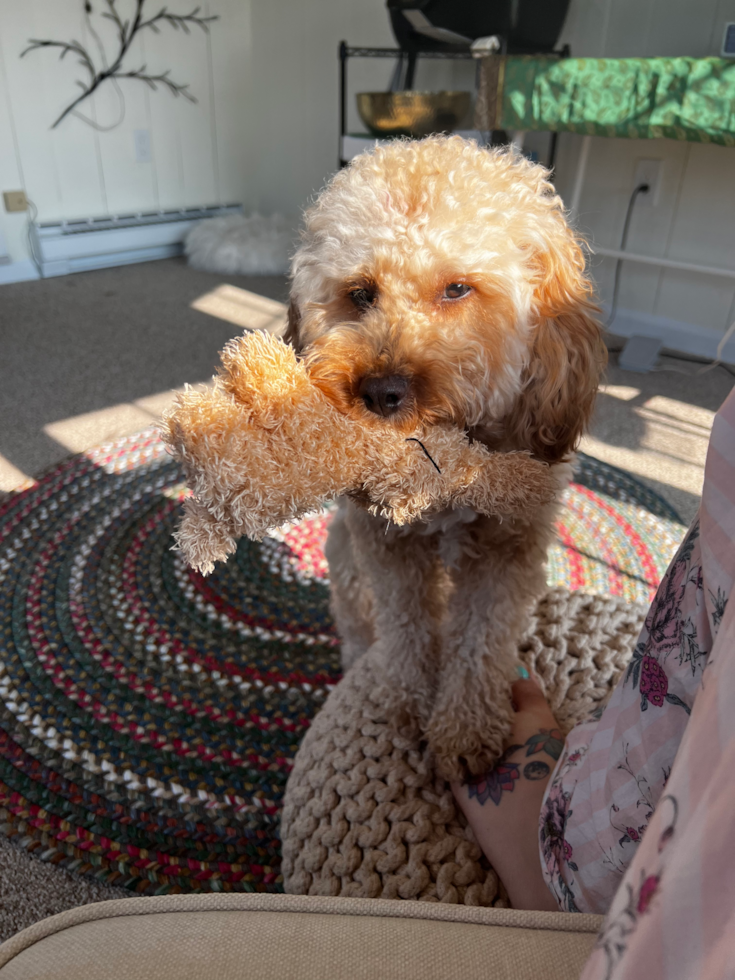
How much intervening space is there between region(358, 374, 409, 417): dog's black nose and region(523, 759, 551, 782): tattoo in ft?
1.47

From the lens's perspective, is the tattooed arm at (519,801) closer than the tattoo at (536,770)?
Yes

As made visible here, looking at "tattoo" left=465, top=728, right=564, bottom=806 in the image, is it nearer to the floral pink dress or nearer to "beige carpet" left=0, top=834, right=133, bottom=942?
the floral pink dress

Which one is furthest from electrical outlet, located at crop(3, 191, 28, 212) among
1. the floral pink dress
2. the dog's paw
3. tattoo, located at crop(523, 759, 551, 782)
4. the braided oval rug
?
the floral pink dress

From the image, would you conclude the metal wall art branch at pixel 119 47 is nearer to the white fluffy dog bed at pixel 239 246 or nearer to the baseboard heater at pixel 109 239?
the baseboard heater at pixel 109 239

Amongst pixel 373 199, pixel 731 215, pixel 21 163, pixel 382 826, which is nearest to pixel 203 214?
pixel 21 163

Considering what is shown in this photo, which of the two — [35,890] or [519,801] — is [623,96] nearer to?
[519,801]

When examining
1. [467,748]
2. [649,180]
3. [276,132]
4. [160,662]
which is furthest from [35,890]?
[276,132]

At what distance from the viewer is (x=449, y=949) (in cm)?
39

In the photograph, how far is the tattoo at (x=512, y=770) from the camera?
80 centimetres

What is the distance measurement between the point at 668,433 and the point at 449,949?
1.92 metres

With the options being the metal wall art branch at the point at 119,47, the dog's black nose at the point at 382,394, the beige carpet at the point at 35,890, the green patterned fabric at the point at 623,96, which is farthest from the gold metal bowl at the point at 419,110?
the beige carpet at the point at 35,890

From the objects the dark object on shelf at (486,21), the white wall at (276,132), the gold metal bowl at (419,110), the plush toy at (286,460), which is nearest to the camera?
the plush toy at (286,460)

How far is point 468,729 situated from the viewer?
89 centimetres

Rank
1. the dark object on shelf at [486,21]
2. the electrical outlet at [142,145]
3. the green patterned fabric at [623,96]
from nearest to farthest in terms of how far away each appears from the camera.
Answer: the green patterned fabric at [623,96] → the dark object on shelf at [486,21] → the electrical outlet at [142,145]
